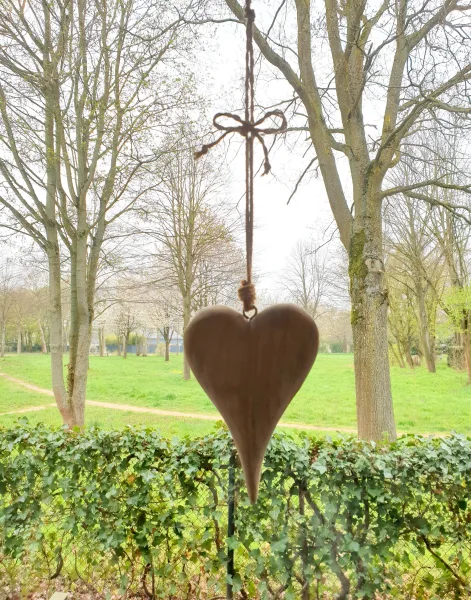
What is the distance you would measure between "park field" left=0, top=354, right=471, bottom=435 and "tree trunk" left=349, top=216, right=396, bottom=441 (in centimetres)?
209

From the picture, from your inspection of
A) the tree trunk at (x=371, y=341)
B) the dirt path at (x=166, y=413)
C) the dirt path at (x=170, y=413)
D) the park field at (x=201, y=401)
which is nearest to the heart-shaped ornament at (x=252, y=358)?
the tree trunk at (x=371, y=341)

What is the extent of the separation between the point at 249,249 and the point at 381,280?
397cm

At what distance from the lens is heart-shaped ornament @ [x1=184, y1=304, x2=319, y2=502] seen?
29.0 inches

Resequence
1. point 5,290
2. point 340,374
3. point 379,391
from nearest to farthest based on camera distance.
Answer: point 379,391, point 5,290, point 340,374

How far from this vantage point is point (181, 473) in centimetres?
255

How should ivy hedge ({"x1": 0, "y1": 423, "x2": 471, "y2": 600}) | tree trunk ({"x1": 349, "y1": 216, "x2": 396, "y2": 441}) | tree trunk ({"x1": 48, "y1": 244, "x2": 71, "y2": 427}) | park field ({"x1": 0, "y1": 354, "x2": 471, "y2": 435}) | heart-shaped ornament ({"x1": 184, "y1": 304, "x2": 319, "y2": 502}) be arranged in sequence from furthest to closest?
park field ({"x1": 0, "y1": 354, "x2": 471, "y2": 435})
tree trunk ({"x1": 48, "y1": 244, "x2": 71, "y2": 427})
tree trunk ({"x1": 349, "y1": 216, "x2": 396, "y2": 441})
ivy hedge ({"x1": 0, "y1": 423, "x2": 471, "y2": 600})
heart-shaped ornament ({"x1": 184, "y1": 304, "x2": 319, "y2": 502})

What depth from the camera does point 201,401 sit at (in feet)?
31.7

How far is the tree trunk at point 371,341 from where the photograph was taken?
436 cm

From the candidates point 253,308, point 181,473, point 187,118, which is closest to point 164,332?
point 187,118

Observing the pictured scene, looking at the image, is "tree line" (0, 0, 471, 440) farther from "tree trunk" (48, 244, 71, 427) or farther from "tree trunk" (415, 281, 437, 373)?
"tree trunk" (415, 281, 437, 373)

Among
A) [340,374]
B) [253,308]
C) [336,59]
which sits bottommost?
[340,374]

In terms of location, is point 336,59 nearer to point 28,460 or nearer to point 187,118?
point 187,118

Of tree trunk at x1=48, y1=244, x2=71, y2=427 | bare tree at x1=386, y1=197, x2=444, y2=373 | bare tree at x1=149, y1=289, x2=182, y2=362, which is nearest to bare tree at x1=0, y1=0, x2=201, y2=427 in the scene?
tree trunk at x1=48, y1=244, x2=71, y2=427

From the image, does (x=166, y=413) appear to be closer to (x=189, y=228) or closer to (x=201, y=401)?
(x=201, y=401)
